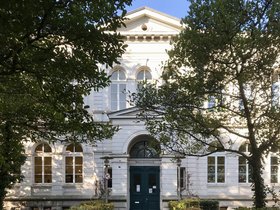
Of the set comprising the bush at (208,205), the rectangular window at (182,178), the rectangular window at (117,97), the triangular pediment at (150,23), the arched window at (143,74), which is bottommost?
the bush at (208,205)

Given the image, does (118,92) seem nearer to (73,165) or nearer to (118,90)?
(118,90)

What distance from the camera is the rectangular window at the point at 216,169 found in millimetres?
30844

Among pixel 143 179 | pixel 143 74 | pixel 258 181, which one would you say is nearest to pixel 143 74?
pixel 143 74

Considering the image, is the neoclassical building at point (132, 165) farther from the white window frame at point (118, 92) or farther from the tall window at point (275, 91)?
the tall window at point (275, 91)

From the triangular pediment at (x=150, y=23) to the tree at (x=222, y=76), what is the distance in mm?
14805

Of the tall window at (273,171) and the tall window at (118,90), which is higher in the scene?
the tall window at (118,90)

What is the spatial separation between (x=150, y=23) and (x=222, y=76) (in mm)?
17875

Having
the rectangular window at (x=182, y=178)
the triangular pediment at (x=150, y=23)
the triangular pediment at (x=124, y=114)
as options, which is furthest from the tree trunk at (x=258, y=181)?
the triangular pediment at (x=150, y=23)

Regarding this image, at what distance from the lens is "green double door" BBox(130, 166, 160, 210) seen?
99.8ft

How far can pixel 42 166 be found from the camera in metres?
31.1

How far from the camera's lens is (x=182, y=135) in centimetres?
1669

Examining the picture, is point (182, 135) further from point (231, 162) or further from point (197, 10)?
point (231, 162)

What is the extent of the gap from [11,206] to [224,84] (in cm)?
1982

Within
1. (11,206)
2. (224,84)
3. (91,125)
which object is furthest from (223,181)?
(91,125)
